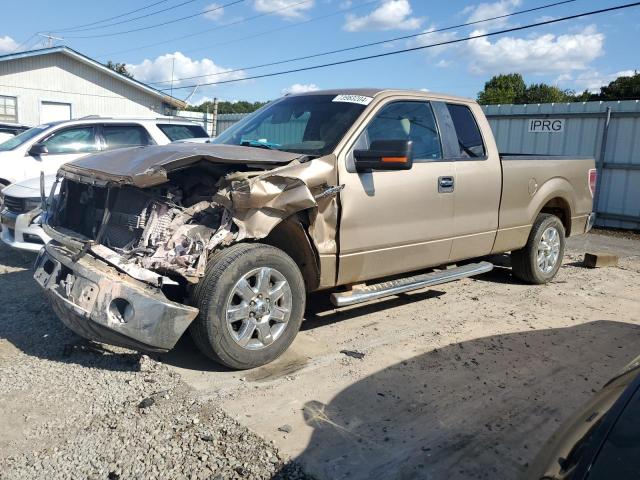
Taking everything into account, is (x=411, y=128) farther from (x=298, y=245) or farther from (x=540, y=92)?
(x=540, y=92)

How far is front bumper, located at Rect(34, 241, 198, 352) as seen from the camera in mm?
3545

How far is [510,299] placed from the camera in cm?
637

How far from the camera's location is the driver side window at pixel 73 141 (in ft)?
28.8

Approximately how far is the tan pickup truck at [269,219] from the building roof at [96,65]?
20.2 m

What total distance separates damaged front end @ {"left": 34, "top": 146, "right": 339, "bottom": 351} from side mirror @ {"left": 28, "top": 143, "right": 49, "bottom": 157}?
4.69 meters

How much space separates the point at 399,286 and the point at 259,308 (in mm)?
1446

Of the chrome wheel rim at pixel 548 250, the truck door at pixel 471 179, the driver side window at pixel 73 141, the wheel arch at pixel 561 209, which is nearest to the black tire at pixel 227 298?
the truck door at pixel 471 179

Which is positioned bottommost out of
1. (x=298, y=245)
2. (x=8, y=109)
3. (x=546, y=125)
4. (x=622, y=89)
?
(x=298, y=245)

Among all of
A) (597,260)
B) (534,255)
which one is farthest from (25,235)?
(597,260)

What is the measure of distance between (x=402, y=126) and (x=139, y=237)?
2.53 meters

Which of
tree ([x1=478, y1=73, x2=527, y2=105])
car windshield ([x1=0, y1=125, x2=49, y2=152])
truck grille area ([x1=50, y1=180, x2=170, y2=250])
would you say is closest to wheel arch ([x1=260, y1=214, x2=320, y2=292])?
truck grille area ([x1=50, y1=180, x2=170, y2=250])

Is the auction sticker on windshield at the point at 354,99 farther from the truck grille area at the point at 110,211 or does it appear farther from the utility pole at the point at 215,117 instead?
the utility pole at the point at 215,117

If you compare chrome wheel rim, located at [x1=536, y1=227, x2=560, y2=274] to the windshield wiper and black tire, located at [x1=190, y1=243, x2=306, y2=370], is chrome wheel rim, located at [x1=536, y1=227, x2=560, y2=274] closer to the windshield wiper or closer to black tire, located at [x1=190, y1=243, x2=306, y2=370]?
the windshield wiper

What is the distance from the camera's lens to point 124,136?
9031 millimetres
